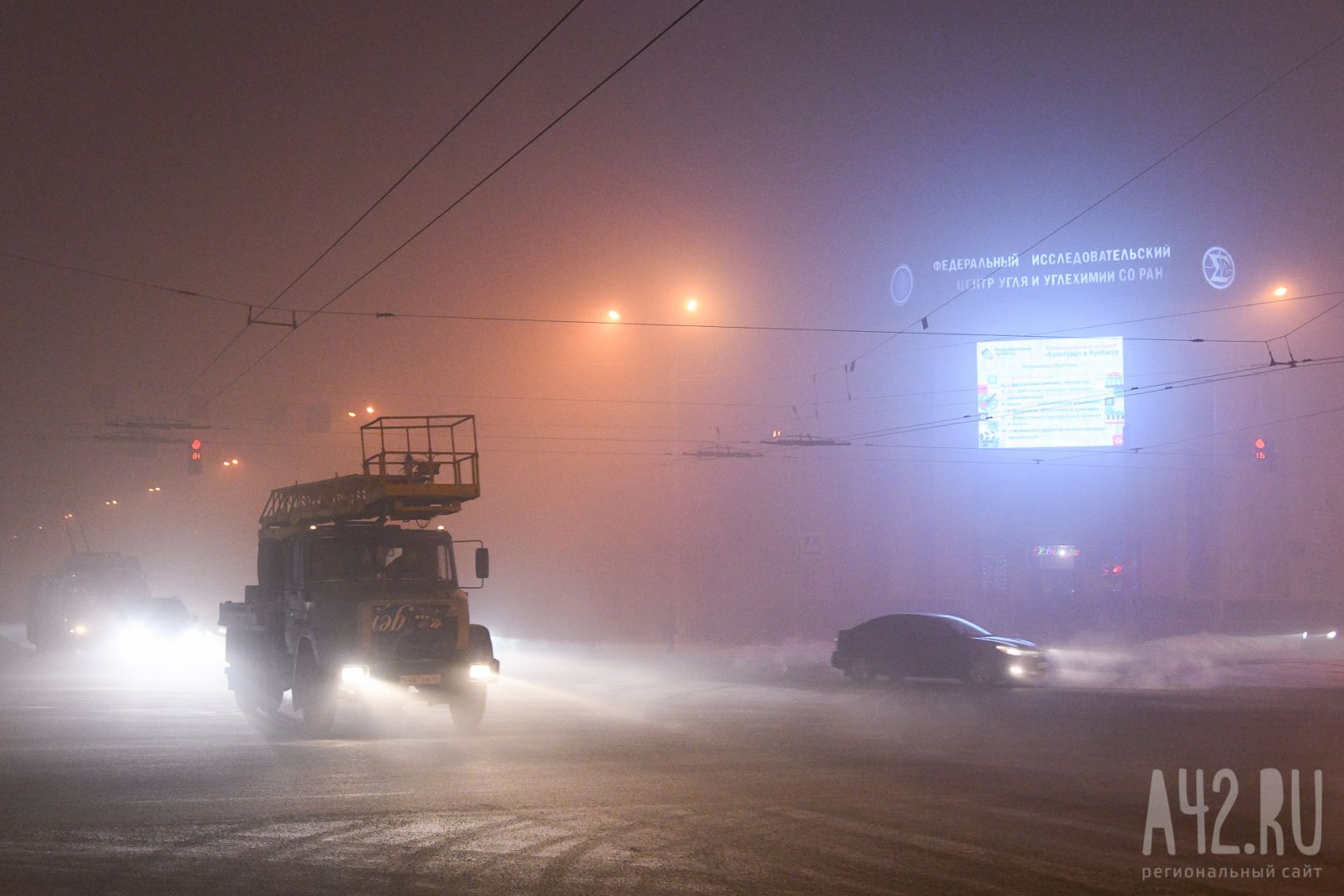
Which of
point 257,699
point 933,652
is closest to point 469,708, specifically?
point 257,699

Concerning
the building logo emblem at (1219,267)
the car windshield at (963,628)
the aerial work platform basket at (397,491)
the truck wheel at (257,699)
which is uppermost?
Answer: the building logo emblem at (1219,267)

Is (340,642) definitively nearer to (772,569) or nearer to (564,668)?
(564,668)

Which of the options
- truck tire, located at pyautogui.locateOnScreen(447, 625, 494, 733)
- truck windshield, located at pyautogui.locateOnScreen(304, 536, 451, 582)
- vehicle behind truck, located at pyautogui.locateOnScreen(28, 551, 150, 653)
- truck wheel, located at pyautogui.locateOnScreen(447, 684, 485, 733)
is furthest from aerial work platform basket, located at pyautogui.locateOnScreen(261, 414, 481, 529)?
vehicle behind truck, located at pyautogui.locateOnScreen(28, 551, 150, 653)

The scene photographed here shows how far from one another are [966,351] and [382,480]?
43.4 meters

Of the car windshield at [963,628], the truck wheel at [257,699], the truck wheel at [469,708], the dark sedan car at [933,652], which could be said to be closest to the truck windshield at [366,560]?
the truck wheel at [469,708]

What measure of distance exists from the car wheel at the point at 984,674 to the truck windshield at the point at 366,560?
11.5m

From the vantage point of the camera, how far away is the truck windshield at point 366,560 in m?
16.6

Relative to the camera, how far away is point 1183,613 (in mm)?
46812

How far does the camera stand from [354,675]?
15508 mm

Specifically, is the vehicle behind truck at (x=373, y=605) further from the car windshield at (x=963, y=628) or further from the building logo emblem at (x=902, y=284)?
the building logo emblem at (x=902, y=284)

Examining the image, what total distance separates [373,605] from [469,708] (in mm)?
2016

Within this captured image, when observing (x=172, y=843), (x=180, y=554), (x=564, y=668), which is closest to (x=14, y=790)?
(x=172, y=843)

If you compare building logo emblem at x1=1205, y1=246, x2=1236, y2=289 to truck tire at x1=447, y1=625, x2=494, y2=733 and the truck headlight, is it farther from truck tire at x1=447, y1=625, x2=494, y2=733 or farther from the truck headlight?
the truck headlight

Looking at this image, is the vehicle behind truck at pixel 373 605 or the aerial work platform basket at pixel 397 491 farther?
the aerial work platform basket at pixel 397 491
